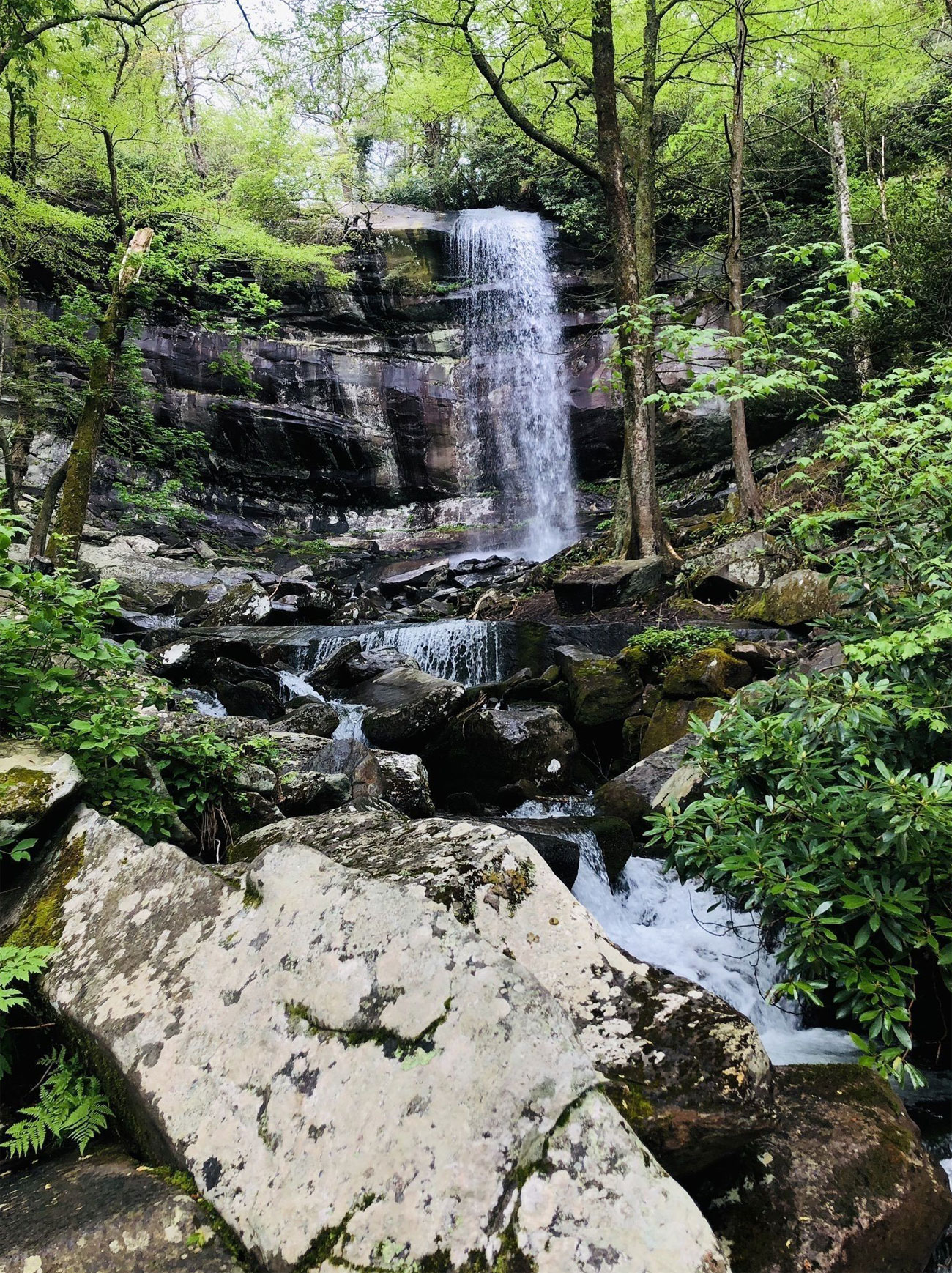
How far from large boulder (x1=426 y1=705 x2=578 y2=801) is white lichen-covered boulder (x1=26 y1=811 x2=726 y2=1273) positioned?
4912 millimetres

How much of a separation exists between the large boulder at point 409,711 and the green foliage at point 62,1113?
17.3ft

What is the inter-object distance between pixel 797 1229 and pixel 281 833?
2.24 m

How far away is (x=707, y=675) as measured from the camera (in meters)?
6.83

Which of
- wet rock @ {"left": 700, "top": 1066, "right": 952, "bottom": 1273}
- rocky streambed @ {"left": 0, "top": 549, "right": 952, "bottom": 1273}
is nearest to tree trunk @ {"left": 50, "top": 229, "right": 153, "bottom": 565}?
rocky streambed @ {"left": 0, "top": 549, "right": 952, "bottom": 1273}

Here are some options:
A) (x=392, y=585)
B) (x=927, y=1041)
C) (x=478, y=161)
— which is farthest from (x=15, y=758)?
(x=478, y=161)

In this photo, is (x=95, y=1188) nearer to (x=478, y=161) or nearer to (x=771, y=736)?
(x=771, y=736)

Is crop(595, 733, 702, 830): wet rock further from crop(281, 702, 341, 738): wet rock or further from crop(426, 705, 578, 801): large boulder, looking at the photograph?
crop(281, 702, 341, 738): wet rock

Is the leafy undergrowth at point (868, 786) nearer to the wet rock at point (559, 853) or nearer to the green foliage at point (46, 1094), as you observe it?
the wet rock at point (559, 853)

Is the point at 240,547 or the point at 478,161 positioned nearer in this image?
the point at 240,547

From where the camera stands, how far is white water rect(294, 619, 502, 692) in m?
10.0

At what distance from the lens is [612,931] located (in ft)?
15.3

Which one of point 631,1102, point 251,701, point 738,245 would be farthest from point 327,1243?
point 738,245

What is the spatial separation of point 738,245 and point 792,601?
588cm

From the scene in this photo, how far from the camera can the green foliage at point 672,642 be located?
767cm
